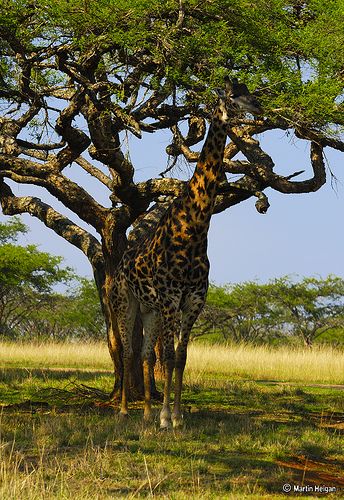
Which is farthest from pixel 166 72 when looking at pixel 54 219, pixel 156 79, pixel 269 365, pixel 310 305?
pixel 310 305

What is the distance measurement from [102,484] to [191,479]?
80 cm

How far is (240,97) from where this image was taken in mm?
10000

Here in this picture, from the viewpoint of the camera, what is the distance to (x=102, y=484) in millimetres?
6867

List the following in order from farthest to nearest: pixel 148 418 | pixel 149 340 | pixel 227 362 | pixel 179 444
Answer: pixel 227 362, pixel 149 340, pixel 148 418, pixel 179 444

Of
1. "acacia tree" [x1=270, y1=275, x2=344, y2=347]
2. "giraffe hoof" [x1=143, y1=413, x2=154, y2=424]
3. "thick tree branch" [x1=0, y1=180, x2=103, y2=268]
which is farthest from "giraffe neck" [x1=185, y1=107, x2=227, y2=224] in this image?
"acacia tree" [x1=270, y1=275, x2=344, y2=347]

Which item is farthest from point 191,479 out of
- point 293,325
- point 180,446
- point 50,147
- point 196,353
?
point 293,325

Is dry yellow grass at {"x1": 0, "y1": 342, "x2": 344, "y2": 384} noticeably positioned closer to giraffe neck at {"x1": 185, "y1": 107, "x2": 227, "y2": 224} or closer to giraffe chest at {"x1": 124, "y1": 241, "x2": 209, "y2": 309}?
giraffe chest at {"x1": 124, "y1": 241, "x2": 209, "y2": 309}

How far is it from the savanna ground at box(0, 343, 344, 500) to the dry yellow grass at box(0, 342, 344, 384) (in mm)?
3459

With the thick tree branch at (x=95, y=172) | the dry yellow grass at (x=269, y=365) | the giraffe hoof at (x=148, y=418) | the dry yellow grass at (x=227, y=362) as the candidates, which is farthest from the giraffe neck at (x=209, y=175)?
the dry yellow grass at (x=269, y=365)

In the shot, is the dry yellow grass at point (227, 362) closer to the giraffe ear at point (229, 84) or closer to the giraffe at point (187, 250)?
the giraffe at point (187, 250)

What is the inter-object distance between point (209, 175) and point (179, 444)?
322 cm

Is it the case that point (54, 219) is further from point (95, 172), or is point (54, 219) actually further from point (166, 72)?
point (166, 72)

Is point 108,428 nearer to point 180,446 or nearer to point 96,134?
point 180,446

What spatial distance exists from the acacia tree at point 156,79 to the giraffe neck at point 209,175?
0.92 metres
